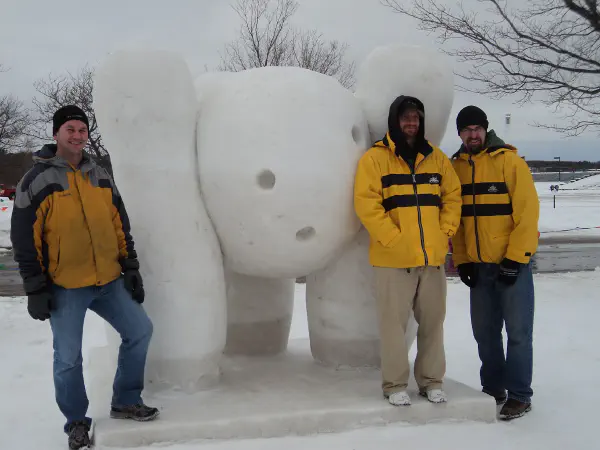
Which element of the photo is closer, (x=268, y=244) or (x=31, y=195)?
(x=31, y=195)

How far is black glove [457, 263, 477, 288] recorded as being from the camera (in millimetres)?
3396

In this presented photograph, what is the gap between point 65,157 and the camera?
9.13ft

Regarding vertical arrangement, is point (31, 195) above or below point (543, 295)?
above

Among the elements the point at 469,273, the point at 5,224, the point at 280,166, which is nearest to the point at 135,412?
the point at 280,166

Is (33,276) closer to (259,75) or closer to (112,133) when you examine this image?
(112,133)

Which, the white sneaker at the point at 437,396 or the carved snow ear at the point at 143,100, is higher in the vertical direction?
the carved snow ear at the point at 143,100

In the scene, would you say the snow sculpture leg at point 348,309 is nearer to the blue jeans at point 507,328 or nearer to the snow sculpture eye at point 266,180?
the blue jeans at point 507,328

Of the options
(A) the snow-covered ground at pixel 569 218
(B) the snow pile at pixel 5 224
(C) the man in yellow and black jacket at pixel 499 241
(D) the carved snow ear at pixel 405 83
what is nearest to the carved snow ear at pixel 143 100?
(D) the carved snow ear at pixel 405 83

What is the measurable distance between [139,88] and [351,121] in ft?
3.80

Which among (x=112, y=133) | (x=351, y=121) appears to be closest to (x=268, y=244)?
(x=351, y=121)

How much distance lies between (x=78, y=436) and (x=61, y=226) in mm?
1007

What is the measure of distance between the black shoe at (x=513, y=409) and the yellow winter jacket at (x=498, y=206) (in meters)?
0.82

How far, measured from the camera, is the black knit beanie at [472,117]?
10.9 feet

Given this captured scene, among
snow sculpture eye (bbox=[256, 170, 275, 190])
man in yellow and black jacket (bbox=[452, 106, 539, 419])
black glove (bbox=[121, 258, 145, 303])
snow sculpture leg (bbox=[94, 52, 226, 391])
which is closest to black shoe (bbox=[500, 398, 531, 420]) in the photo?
man in yellow and black jacket (bbox=[452, 106, 539, 419])
